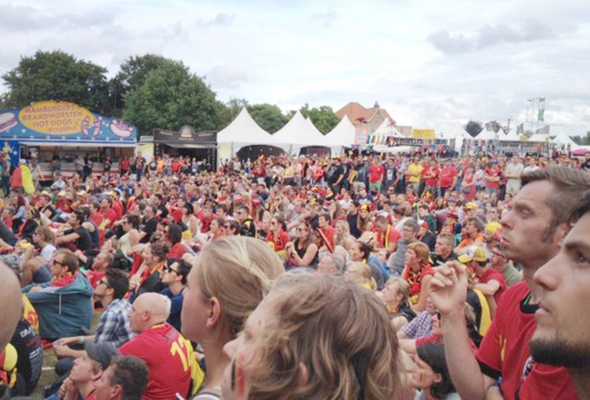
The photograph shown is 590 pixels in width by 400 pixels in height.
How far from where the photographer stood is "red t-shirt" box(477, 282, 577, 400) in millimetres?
1713

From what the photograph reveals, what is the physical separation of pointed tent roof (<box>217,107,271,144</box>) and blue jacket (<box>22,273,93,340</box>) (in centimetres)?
2275

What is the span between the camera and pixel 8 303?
1.46m

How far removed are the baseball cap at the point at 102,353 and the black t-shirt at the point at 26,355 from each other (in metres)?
1.24

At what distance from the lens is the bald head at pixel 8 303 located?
4.73 feet

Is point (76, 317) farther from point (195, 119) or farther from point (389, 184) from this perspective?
point (195, 119)

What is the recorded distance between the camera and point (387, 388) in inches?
47.0

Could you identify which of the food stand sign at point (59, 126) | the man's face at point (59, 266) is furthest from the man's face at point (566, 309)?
the food stand sign at point (59, 126)

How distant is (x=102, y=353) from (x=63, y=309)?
261cm

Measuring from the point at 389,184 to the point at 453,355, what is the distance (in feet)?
58.3

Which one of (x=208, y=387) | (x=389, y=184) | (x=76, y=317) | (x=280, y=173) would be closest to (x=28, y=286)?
(x=76, y=317)

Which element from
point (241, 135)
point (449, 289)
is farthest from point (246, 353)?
point (241, 135)

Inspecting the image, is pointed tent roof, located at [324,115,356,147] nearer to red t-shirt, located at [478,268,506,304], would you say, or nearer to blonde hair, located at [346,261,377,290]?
blonde hair, located at [346,261,377,290]

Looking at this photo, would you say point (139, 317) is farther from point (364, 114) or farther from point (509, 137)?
point (364, 114)

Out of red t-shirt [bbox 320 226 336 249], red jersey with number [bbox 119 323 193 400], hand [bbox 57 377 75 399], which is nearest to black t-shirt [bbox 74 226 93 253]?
red t-shirt [bbox 320 226 336 249]
